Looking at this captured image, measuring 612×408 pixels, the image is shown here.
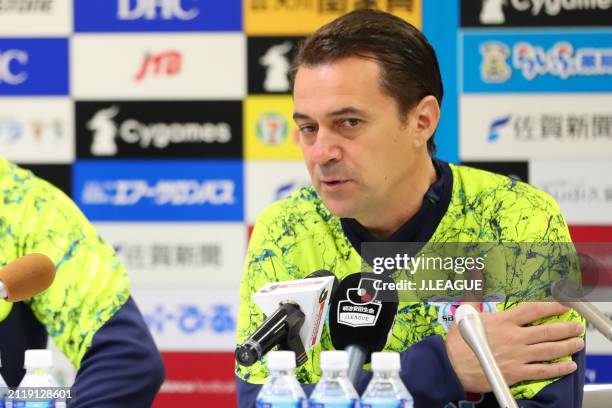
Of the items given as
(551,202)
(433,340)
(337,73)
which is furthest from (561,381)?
(337,73)

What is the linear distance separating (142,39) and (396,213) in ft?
4.93

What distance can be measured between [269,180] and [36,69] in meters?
0.83

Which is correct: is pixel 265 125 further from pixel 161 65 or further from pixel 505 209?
pixel 505 209

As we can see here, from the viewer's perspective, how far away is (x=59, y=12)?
3186 millimetres

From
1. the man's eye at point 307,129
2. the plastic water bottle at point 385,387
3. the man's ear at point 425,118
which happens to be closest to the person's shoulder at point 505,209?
the man's ear at point 425,118

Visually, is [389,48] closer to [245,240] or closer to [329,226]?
[329,226]

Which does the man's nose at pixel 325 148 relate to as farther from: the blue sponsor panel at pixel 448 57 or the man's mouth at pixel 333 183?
the blue sponsor panel at pixel 448 57

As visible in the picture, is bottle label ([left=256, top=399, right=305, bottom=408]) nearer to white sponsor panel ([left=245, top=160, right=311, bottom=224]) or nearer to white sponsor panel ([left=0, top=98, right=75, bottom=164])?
white sponsor panel ([left=245, top=160, right=311, bottom=224])

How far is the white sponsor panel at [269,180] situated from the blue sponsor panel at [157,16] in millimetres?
450

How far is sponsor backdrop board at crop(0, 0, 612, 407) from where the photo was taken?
309 centimetres

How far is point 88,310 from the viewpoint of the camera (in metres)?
1.98

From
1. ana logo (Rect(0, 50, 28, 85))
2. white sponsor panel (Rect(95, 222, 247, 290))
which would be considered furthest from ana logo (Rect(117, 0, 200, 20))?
white sponsor panel (Rect(95, 222, 247, 290))

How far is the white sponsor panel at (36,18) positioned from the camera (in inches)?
125

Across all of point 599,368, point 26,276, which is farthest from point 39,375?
point 599,368
